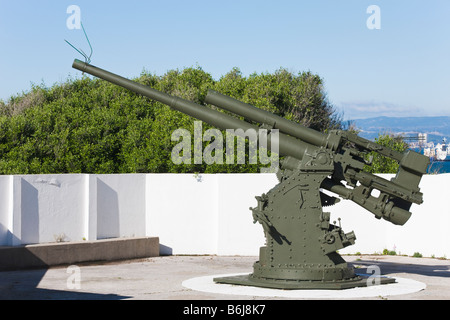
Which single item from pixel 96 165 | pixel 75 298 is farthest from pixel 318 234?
pixel 96 165

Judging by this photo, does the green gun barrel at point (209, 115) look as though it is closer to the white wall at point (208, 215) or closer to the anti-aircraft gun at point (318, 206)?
the anti-aircraft gun at point (318, 206)

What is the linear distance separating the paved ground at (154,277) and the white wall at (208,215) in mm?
634

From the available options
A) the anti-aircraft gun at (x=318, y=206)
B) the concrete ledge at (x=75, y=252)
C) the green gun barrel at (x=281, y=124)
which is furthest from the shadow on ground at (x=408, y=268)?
the concrete ledge at (x=75, y=252)

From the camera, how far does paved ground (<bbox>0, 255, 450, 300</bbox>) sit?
1245cm

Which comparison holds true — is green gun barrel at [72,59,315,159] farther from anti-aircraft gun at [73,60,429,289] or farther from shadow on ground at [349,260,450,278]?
shadow on ground at [349,260,450,278]

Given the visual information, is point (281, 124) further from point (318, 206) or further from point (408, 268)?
point (408, 268)

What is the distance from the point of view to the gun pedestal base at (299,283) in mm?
12914

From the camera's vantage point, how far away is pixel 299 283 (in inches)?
512

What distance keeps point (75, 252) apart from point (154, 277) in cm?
343

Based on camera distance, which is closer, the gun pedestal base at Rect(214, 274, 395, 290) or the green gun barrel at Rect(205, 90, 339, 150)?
the gun pedestal base at Rect(214, 274, 395, 290)

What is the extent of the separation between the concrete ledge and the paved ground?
44cm

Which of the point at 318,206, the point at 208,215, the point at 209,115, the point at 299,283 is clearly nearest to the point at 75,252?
the point at 208,215

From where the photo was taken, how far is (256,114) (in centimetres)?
1383

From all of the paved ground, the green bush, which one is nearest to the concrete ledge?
the paved ground
